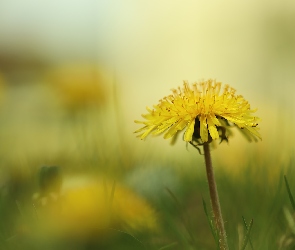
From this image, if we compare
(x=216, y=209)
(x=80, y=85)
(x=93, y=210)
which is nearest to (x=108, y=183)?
(x=93, y=210)

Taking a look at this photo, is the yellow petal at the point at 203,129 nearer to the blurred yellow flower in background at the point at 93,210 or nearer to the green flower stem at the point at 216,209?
the green flower stem at the point at 216,209

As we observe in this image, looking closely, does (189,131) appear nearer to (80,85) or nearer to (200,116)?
(200,116)

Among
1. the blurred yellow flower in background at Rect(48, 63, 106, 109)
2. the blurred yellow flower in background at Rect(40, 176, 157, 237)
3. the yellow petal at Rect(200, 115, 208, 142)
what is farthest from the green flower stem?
the blurred yellow flower in background at Rect(48, 63, 106, 109)

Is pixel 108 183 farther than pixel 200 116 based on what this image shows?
Yes

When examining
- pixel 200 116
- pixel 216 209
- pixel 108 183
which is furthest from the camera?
pixel 108 183

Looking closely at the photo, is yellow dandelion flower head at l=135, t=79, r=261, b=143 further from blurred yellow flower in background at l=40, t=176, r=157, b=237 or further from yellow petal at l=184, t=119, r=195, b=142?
blurred yellow flower in background at l=40, t=176, r=157, b=237

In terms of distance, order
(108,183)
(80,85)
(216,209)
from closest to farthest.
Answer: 1. (216,209)
2. (108,183)
3. (80,85)
